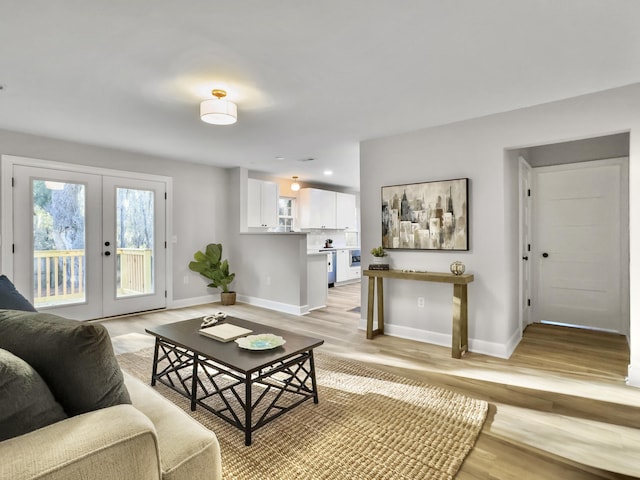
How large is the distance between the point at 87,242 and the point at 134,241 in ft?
1.99

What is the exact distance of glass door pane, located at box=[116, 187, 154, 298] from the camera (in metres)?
4.79

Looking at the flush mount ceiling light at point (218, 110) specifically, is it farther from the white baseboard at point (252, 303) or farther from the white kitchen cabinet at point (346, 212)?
the white kitchen cabinet at point (346, 212)

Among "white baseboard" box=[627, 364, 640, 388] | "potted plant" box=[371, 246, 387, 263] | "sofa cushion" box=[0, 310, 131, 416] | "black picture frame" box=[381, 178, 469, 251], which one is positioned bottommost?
"white baseboard" box=[627, 364, 640, 388]

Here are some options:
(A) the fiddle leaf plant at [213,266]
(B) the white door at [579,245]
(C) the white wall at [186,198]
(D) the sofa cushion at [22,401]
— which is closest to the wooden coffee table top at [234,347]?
(D) the sofa cushion at [22,401]

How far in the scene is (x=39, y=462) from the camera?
79 cm

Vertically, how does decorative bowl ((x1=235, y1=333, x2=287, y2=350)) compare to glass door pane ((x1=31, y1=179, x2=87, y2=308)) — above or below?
below

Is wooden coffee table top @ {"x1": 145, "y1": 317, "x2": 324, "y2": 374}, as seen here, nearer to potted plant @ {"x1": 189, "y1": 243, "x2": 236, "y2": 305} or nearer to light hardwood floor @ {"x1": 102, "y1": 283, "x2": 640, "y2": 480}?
light hardwood floor @ {"x1": 102, "y1": 283, "x2": 640, "y2": 480}

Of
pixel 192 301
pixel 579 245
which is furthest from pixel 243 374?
pixel 579 245

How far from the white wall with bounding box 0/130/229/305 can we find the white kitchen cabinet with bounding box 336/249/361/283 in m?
2.85

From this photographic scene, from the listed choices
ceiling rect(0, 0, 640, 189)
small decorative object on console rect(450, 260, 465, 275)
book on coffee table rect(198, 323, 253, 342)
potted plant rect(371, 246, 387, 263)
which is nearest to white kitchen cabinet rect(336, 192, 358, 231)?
potted plant rect(371, 246, 387, 263)

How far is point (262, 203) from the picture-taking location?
651 cm

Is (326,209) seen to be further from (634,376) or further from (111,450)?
(111,450)

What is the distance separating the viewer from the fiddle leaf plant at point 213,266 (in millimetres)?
5558

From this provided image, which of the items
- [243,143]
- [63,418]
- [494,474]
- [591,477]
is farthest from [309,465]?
[243,143]
